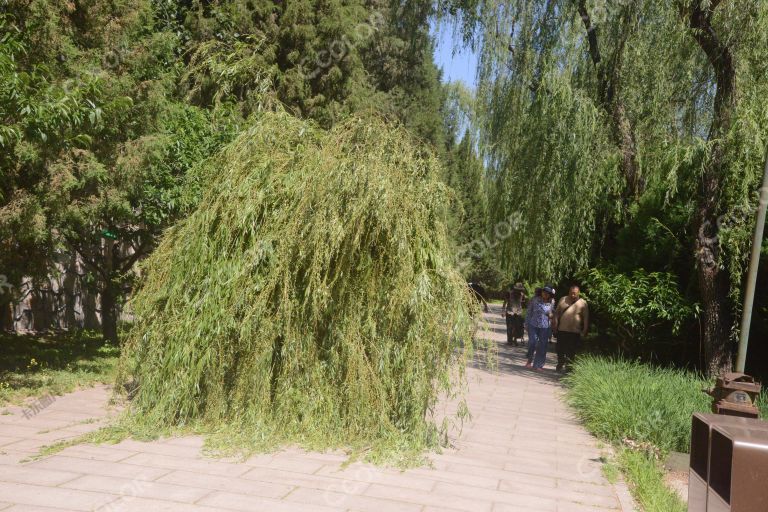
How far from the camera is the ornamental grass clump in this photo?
686 cm

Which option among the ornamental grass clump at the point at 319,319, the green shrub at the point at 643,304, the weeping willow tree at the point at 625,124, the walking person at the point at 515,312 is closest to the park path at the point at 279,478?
the ornamental grass clump at the point at 319,319

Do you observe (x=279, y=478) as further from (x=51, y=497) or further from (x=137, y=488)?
(x=51, y=497)

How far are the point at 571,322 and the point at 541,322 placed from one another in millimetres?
713

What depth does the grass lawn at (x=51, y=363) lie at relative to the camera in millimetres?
9078

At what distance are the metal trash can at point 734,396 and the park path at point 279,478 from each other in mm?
1204

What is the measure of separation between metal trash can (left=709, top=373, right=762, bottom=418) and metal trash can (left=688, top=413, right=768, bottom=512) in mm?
878

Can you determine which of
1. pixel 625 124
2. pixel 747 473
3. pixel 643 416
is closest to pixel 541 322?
pixel 625 124

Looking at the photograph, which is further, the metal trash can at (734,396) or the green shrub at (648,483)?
the green shrub at (648,483)

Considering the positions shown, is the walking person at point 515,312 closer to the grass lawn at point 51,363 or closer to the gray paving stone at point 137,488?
the grass lawn at point 51,363

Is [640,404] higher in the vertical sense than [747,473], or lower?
lower

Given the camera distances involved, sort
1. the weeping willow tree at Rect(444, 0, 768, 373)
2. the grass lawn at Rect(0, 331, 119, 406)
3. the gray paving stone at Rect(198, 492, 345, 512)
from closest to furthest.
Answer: the gray paving stone at Rect(198, 492, 345, 512) → the grass lawn at Rect(0, 331, 119, 406) → the weeping willow tree at Rect(444, 0, 768, 373)

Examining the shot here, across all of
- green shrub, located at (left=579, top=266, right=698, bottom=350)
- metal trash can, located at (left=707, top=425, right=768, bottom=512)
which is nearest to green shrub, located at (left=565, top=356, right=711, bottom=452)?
green shrub, located at (left=579, top=266, right=698, bottom=350)

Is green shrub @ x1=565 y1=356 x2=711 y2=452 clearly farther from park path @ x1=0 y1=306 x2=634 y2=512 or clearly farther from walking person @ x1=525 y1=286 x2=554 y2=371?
walking person @ x1=525 y1=286 x2=554 y2=371

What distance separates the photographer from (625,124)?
13.5m
